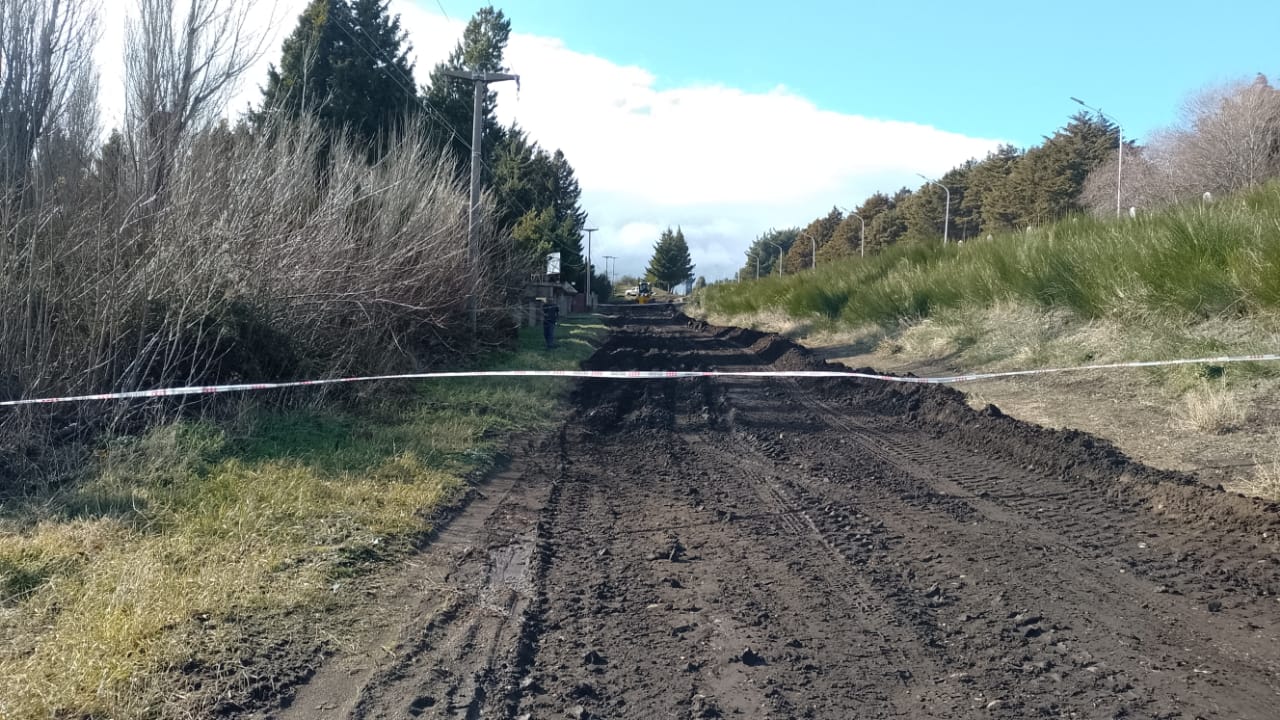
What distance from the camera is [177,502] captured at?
22.5 ft

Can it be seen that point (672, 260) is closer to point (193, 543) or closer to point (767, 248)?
point (767, 248)

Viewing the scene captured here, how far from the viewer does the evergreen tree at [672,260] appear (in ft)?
447

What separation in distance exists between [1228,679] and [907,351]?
17.1 metres

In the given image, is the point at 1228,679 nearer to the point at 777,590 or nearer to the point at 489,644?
the point at 777,590

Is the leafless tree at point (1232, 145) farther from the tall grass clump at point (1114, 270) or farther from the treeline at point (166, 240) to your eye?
the treeline at point (166, 240)

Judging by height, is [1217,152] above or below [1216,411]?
above

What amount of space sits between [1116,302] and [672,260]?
123943mm

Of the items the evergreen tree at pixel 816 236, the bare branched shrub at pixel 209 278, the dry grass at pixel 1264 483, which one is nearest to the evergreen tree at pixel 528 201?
the bare branched shrub at pixel 209 278

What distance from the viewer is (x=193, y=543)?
A: 5.91 meters

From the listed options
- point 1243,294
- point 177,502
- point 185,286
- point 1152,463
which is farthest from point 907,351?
point 177,502

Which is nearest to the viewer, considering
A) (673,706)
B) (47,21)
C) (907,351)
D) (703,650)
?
(673,706)

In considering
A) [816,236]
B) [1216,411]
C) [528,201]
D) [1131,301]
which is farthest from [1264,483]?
[816,236]

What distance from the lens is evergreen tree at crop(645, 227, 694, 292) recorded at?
Answer: 136 meters

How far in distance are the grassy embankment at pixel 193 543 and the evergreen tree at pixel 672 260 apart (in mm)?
127037
